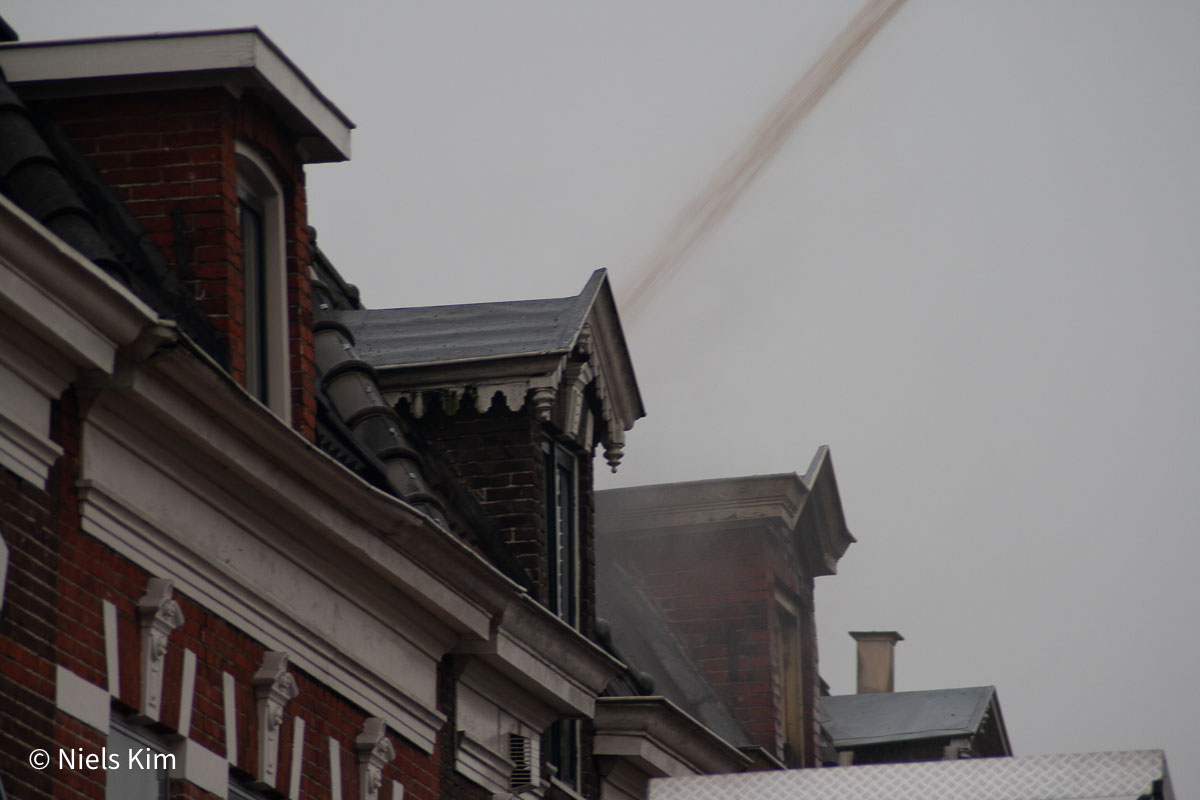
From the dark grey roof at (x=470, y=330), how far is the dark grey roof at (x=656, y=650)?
172 inches

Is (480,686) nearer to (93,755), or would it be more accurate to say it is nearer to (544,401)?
(544,401)

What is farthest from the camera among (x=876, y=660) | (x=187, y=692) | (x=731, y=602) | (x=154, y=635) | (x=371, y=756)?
(x=876, y=660)

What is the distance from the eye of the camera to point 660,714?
17297mm

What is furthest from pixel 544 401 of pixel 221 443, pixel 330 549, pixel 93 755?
pixel 93 755

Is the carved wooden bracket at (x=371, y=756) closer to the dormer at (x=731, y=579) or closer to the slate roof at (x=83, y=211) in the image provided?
the slate roof at (x=83, y=211)

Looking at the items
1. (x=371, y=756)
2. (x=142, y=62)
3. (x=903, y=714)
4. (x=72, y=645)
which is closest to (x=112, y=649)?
(x=72, y=645)

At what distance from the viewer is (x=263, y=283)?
13219 mm

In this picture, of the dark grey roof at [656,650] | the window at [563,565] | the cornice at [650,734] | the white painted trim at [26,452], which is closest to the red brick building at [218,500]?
the white painted trim at [26,452]

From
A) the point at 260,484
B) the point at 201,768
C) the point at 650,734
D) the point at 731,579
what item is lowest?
the point at 201,768

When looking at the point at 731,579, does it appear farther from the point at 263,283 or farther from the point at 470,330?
the point at 263,283

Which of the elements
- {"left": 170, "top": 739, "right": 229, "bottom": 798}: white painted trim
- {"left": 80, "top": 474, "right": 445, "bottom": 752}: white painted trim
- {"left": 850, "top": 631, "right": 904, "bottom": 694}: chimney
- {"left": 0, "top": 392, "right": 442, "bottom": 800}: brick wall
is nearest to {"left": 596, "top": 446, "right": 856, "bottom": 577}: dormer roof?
{"left": 850, "top": 631, "right": 904, "bottom": 694}: chimney

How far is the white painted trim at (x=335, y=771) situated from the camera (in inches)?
486

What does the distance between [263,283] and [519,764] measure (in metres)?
3.76

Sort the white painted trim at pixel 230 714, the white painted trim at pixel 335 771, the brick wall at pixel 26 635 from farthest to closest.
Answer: the white painted trim at pixel 335 771 → the white painted trim at pixel 230 714 → the brick wall at pixel 26 635
